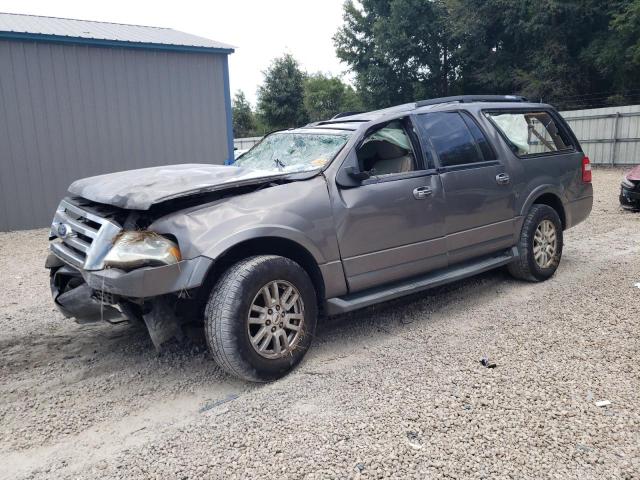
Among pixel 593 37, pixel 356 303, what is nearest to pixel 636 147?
pixel 593 37

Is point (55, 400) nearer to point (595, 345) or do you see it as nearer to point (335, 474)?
point (335, 474)

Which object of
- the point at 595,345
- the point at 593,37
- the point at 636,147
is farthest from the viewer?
the point at 593,37

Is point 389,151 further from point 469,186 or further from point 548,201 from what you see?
point 548,201

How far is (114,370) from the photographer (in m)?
3.83

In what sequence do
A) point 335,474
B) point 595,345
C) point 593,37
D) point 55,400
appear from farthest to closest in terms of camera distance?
point 593,37 < point 595,345 < point 55,400 < point 335,474

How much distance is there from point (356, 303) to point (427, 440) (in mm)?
1330

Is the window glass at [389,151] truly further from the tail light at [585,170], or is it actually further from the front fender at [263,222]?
the tail light at [585,170]

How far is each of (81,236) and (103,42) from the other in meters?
8.19

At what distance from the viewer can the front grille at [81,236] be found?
3.32 metres

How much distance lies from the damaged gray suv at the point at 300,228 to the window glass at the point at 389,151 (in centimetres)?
1

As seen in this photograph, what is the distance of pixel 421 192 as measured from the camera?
14.5 ft

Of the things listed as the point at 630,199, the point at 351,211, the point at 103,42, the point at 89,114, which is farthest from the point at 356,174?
the point at 103,42

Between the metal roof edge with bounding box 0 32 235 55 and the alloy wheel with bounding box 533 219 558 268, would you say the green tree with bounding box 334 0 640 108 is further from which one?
the alloy wheel with bounding box 533 219 558 268

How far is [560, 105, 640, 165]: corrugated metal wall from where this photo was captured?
18391 millimetres
